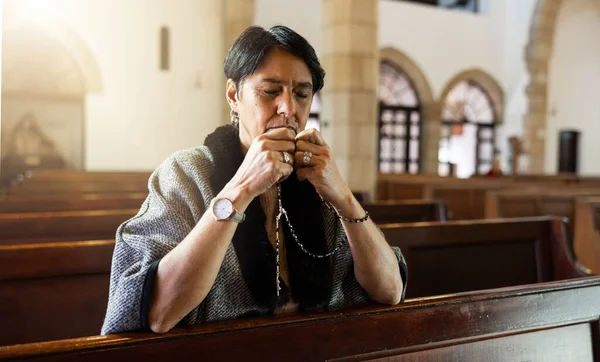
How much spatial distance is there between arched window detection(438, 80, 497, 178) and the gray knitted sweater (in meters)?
11.5

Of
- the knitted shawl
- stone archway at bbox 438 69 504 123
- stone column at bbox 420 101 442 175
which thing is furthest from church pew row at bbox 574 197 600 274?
stone archway at bbox 438 69 504 123

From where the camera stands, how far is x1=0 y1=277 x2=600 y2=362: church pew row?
1030 millimetres

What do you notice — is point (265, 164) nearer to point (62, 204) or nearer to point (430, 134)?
point (62, 204)

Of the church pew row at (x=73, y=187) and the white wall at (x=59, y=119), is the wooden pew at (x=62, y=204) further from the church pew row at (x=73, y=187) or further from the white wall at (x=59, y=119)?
the white wall at (x=59, y=119)

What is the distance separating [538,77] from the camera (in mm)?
12156

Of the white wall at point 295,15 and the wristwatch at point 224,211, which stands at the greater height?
the white wall at point 295,15

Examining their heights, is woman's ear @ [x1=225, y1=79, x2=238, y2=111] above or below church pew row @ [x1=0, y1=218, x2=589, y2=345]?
above

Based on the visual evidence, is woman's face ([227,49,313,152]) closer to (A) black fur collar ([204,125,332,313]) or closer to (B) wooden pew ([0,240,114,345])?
(A) black fur collar ([204,125,332,313])

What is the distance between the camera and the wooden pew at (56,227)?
2541 millimetres

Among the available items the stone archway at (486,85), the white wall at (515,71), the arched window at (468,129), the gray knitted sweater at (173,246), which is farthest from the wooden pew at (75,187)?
the white wall at (515,71)

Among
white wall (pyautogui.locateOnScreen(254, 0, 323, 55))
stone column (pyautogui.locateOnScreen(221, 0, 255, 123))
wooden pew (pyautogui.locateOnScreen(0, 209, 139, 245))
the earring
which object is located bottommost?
wooden pew (pyautogui.locateOnScreen(0, 209, 139, 245))

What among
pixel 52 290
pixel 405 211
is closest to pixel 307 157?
pixel 52 290

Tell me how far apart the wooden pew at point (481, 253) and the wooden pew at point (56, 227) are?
1.25 m

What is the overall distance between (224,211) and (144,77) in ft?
24.7
